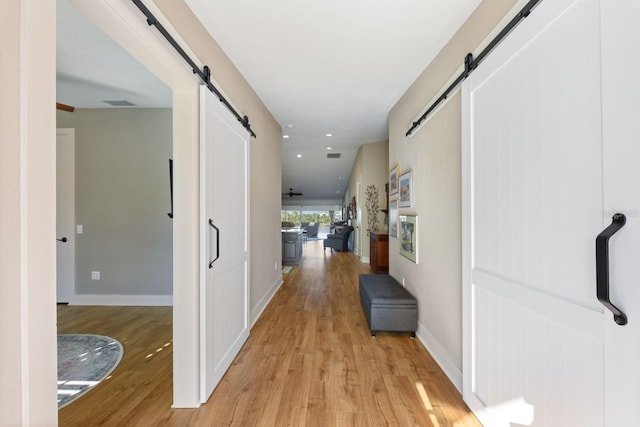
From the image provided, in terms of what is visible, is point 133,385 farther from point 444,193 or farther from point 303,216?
point 303,216

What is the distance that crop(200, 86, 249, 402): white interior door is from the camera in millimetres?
1779

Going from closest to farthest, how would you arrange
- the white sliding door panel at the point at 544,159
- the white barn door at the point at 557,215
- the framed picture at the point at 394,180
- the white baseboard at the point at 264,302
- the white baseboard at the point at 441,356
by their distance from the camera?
1. the white barn door at the point at 557,215
2. the white sliding door panel at the point at 544,159
3. the white baseboard at the point at 441,356
4. the white baseboard at the point at 264,302
5. the framed picture at the point at 394,180

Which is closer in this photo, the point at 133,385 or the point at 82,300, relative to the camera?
the point at 133,385

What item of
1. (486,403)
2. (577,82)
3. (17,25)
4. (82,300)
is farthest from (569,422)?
(82,300)

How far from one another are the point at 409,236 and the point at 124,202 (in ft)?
12.3

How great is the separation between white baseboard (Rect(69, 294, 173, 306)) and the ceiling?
101 inches

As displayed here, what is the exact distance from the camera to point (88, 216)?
3.57 metres

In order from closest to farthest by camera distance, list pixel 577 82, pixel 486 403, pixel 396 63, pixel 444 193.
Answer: pixel 577 82, pixel 486 403, pixel 444 193, pixel 396 63

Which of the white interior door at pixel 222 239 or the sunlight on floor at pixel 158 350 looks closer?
the white interior door at pixel 222 239

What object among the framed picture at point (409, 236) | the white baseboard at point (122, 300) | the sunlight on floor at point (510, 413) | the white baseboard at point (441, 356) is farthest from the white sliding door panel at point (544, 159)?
the white baseboard at point (122, 300)

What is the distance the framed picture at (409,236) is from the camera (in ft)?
8.98

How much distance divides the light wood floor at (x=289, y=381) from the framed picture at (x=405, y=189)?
1454 mm

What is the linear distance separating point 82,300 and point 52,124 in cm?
388

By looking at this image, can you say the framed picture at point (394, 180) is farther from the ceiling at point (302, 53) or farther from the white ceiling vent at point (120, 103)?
the white ceiling vent at point (120, 103)
